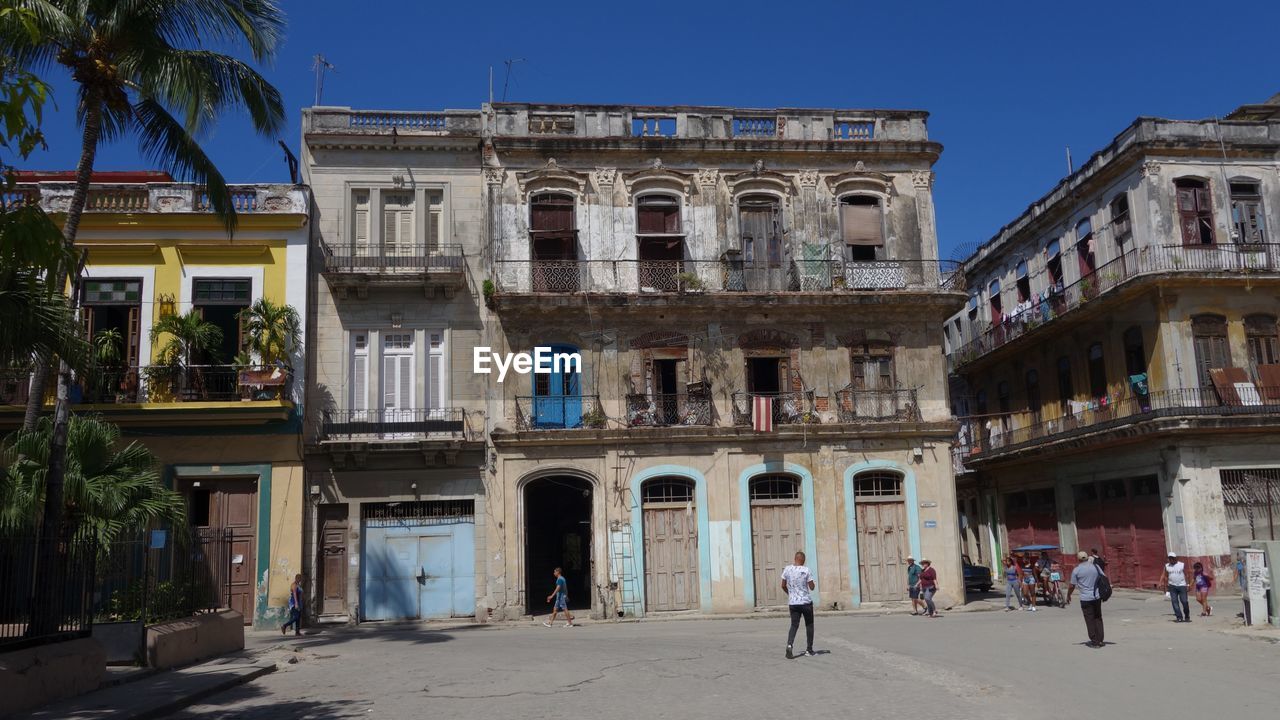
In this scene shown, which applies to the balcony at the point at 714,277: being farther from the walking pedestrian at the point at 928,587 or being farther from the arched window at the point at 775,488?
the walking pedestrian at the point at 928,587

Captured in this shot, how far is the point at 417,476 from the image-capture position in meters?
24.3

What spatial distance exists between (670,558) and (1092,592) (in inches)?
447

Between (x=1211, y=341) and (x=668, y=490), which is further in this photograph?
(x=1211, y=341)

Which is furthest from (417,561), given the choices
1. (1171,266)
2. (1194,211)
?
(1194,211)

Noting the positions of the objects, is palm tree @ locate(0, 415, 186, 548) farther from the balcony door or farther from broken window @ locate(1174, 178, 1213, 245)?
broken window @ locate(1174, 178, 1213, 245)

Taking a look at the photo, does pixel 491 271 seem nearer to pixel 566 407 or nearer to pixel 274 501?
pixel 566 407

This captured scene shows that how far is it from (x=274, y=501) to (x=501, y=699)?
1389cm

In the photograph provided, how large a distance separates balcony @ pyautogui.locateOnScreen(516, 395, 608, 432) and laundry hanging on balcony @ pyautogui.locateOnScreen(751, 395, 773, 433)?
12.2 ft

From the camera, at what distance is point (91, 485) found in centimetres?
1680

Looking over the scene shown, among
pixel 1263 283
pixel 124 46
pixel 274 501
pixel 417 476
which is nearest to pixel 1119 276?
pixel 1263 283

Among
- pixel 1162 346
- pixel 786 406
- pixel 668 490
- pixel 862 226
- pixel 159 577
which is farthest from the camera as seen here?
pixel 1162 346

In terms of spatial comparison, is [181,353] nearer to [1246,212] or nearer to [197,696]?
[197,696]

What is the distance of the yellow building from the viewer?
22.9 meters

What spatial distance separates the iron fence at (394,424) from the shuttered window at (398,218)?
14.6ft
